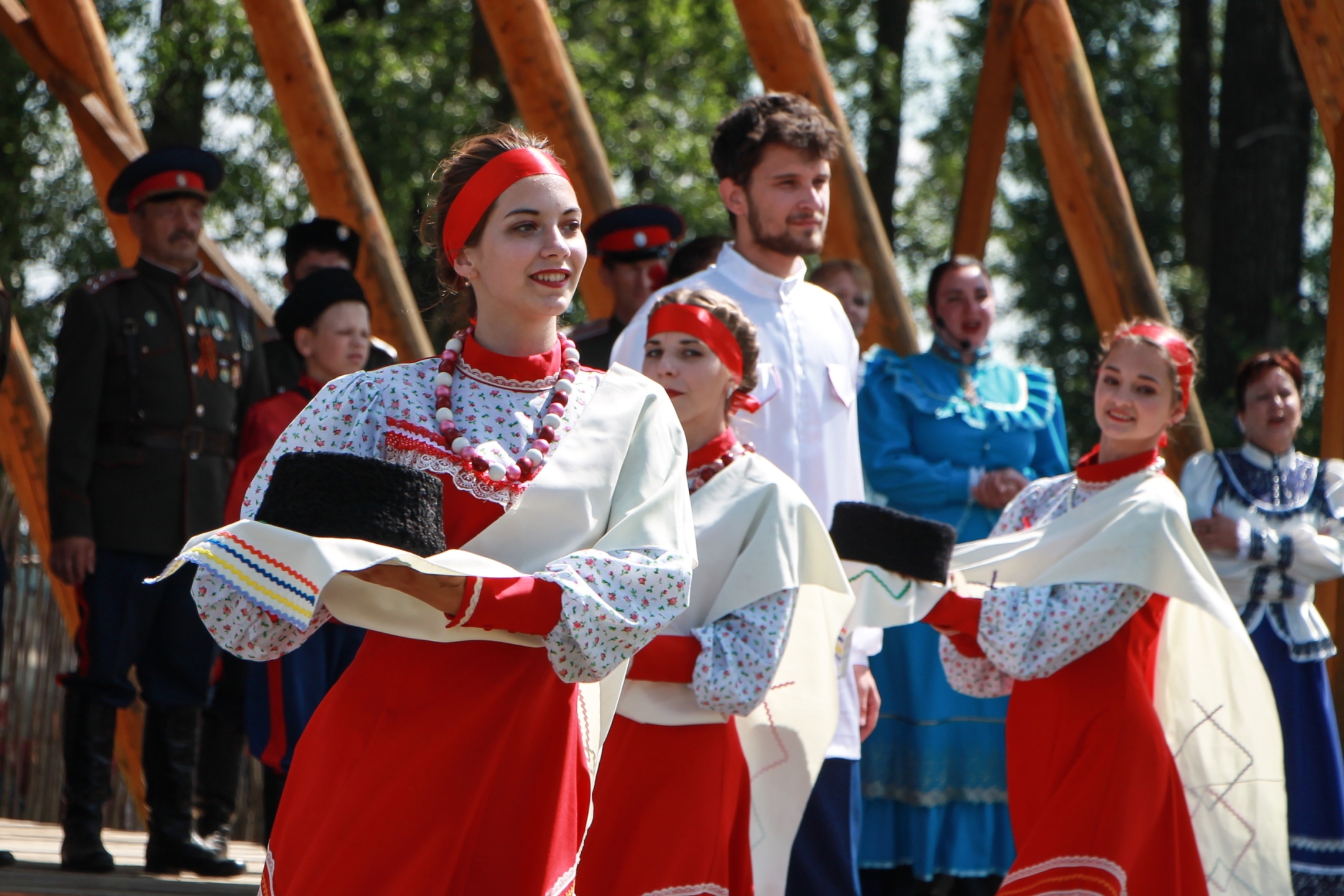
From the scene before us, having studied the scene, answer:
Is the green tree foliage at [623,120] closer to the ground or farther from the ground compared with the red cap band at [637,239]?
farther from the ground

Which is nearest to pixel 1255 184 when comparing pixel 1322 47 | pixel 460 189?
pixel 1322 47

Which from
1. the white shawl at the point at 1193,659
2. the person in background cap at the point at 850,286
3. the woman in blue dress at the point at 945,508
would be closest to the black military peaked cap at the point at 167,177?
the person in background cap at the point at 850,286

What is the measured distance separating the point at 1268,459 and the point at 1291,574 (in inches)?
18.0

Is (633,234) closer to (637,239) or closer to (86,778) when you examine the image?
(637,239)

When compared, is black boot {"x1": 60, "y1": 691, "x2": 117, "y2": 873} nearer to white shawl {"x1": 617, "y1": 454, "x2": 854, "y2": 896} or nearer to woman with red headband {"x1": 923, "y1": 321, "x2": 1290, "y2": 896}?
white shawl {"x1": 617, "y1": 454, "x2": 854, "y2": 896}

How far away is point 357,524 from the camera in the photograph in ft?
7.85

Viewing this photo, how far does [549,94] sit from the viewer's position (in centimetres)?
670

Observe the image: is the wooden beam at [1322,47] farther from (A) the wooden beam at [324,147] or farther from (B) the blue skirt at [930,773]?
(A) the wooden beam at [324,147]

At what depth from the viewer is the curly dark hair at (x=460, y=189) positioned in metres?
2.88

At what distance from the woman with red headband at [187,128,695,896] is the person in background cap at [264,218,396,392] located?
3.02 m

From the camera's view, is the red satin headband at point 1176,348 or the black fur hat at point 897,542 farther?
the red satin headband at point 1176,348

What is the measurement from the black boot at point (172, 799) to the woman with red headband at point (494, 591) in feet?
8.04

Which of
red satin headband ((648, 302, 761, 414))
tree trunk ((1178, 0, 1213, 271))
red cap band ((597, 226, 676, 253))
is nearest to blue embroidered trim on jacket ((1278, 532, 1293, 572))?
red cap band ((597, 226, 676, 253))

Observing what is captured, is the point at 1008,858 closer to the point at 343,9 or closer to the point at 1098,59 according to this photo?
the point at 343,9
